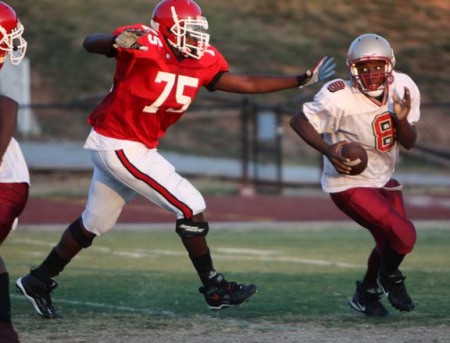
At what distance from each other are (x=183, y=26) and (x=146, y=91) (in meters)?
0.46

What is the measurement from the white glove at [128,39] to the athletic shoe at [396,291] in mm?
2058

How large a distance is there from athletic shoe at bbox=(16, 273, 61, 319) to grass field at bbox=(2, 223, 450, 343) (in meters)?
0.07

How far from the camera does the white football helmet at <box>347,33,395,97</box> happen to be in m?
7.25

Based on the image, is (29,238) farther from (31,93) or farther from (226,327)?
(31,93)

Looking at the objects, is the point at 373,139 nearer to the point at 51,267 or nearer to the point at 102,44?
the point at 102,44

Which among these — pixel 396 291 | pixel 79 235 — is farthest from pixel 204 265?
pixel 396 291

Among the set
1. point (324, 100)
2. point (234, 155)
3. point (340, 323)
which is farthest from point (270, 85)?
point (234, 155)

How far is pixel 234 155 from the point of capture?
23844 millimetres

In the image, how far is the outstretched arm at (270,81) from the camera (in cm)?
744

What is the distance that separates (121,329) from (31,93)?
67.3 ft

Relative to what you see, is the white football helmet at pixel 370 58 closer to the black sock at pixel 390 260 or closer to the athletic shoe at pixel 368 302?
the black sock at pixel 390 260

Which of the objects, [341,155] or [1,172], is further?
[341,155]

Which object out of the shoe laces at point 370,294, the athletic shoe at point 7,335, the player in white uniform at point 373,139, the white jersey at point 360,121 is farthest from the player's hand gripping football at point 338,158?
the athletic shoe at point 7,335

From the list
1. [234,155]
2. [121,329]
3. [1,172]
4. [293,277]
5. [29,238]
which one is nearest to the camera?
[1,172]
